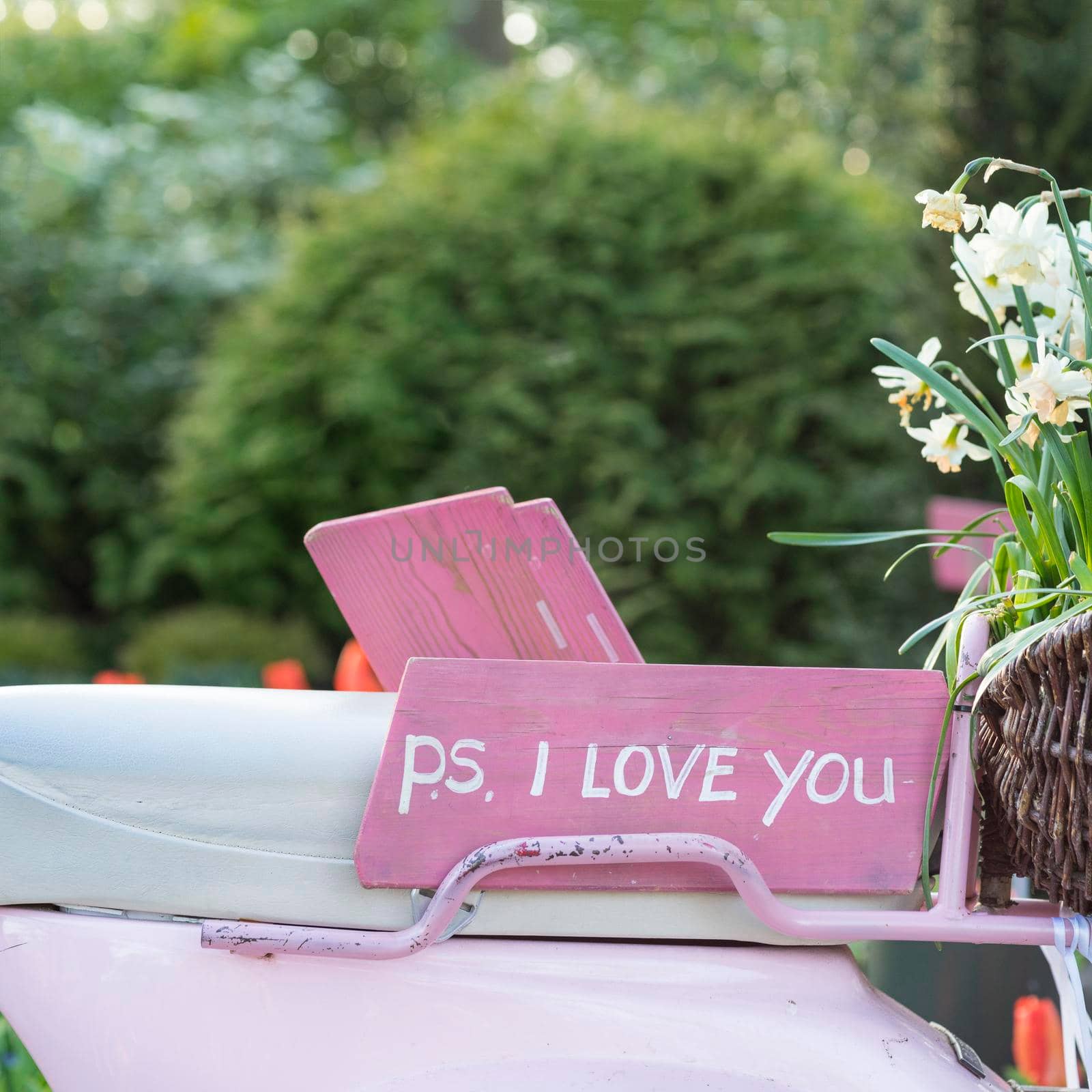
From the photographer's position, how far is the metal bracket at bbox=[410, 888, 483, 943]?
3.14ft

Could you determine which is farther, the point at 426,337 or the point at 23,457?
the point at 23,457

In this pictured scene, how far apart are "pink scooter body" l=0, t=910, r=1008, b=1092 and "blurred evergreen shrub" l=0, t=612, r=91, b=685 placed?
4065 millimetres

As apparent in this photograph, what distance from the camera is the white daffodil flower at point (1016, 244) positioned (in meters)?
1.02

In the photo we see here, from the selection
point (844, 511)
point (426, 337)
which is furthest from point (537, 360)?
point (844, 511)

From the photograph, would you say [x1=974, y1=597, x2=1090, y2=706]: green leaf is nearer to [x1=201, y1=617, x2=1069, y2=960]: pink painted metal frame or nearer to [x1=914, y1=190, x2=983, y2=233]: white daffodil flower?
[x1=201, y1=617, x2=1069, y2=960]: pink painted metal frame

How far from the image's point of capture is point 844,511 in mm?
4598

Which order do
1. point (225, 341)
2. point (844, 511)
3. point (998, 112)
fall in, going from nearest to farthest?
point (998, 112) < point (844, 511) < point (225, 341)

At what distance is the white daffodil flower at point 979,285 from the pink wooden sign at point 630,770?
44 centimetres

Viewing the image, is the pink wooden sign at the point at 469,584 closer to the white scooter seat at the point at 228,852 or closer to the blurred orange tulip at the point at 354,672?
the white scooter seat at the point at 228,852

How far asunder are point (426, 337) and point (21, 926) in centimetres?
395

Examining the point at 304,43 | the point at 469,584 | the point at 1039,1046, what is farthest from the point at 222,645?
the point at 304,43

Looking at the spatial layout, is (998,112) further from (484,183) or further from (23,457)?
(23,457)

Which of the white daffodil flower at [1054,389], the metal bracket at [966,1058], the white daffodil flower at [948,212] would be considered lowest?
the metal bracket at [966,1058]

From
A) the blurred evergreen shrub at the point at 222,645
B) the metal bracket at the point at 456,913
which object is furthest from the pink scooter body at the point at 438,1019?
the blurred evergreen shrub at the point at 222,645
